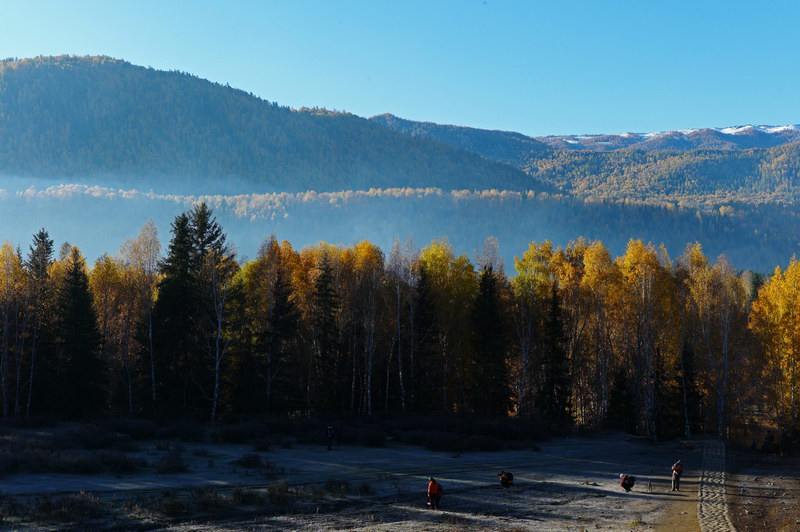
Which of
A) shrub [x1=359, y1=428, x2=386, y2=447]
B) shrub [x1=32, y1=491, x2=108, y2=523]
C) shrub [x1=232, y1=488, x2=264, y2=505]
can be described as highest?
shrub [x1=32, y1=491, x2=108, y2=523]

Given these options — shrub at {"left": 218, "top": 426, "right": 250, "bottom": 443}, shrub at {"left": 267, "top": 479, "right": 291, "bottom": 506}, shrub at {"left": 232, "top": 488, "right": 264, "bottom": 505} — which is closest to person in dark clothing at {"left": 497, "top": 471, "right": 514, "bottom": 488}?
shrub at {"left": 267, "top": 479, "right": 291, "bottom": 506}

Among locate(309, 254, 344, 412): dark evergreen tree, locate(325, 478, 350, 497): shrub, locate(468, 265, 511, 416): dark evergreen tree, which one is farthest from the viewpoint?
locate(468, 265, 511, 416): dark evergreen tree

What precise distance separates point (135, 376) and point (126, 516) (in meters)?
34.7

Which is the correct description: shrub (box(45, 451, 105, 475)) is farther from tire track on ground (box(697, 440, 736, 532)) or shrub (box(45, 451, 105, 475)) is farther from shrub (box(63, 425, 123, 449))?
tire track on ground (box(697, 440, 736, 532))

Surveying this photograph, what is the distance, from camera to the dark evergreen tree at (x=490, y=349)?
57812 millimetres

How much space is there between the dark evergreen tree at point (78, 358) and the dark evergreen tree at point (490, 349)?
1174 inches

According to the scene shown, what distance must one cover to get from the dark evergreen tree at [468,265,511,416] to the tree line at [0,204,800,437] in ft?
0.43

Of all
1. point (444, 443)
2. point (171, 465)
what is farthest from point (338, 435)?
point (171, 465)

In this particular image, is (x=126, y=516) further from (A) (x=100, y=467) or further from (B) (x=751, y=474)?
(B) (x=751, y=474)

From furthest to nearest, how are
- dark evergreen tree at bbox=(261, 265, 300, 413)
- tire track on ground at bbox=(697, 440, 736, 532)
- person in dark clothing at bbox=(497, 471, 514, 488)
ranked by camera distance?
dark evergreen tree at bbox=(261, 265, 300, 413), person in dark clothing at bbox=(497, 471, 514, 488), tire track on ground at bbox=(697, 440, 736, 532)

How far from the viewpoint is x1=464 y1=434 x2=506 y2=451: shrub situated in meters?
44.9

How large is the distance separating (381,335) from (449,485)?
27.0m

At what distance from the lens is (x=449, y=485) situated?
104ft

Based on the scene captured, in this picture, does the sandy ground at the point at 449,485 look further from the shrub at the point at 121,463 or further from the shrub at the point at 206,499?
the shrub at the point at 206,499
